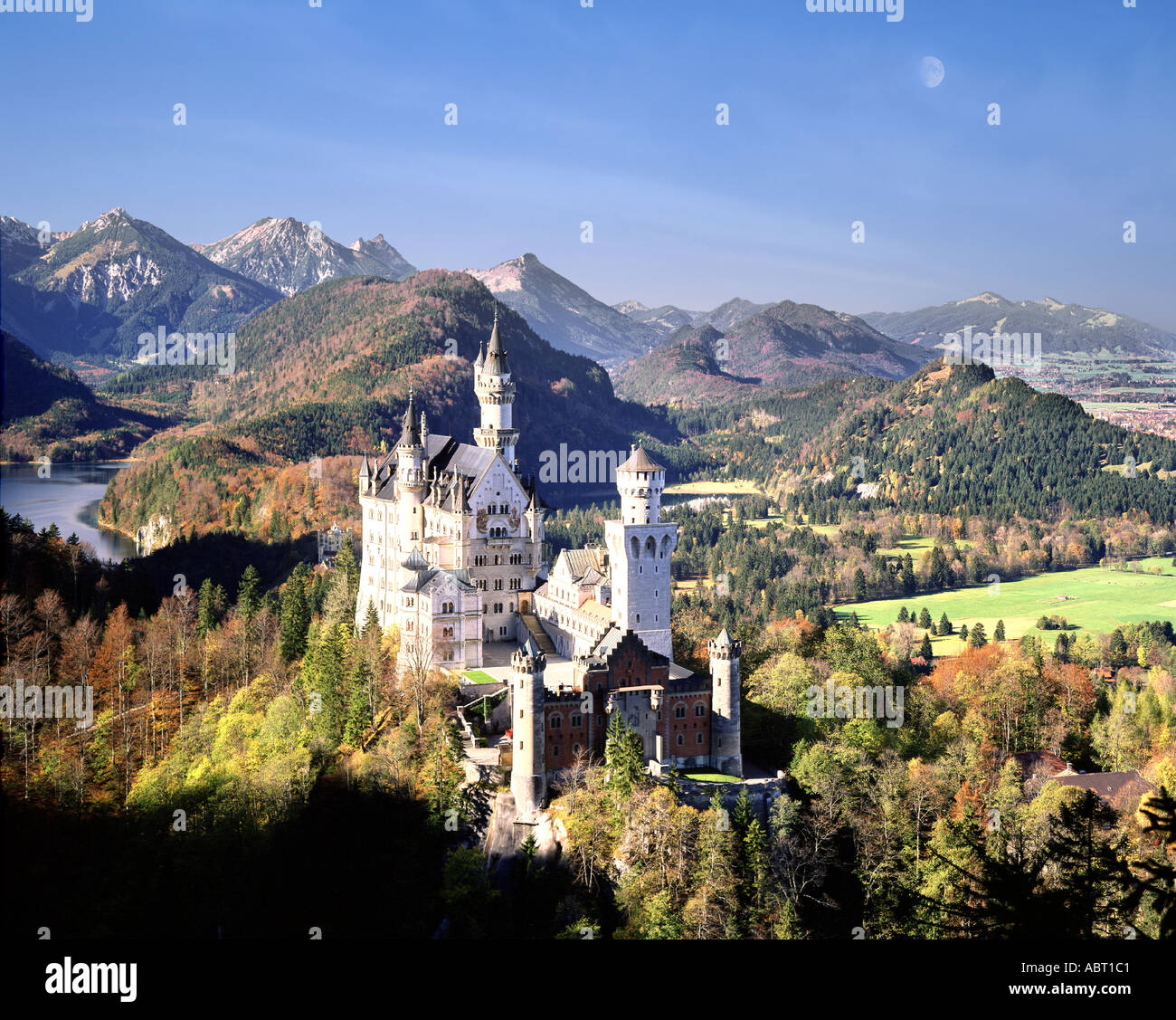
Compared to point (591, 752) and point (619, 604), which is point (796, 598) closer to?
point (619, 604)

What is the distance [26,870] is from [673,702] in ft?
128

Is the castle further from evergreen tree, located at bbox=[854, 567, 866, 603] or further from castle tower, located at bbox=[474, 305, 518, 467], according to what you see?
evergreen tree, located at bbox=[854, 567, 866, 603]

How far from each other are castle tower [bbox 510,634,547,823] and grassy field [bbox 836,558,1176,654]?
81.4 meters

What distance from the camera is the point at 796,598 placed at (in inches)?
6220

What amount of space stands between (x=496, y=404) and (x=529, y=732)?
37.2 meters

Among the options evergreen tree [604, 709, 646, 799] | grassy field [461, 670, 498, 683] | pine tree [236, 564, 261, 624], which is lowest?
evergreen tree [604, 709, 646, 799]

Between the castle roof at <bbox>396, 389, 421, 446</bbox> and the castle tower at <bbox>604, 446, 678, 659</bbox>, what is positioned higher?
the castle roof at <bbox>396, 389, 421, 446</bbox>

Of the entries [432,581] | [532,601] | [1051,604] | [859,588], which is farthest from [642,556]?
[1051,604]

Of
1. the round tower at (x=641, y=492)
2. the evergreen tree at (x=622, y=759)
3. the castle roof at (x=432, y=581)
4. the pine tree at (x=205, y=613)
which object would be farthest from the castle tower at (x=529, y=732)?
the pine tree at (x=205, y=613)

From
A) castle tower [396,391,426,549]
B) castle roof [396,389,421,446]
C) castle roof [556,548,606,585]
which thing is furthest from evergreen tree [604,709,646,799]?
castle roof [396,389,421,446]

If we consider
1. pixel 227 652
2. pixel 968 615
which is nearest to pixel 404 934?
pixel 227 652

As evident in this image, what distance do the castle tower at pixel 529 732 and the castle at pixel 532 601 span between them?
0.08 meters

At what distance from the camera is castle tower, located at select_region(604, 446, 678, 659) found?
76000 millimetres

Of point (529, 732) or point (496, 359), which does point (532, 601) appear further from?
point (529, 732)
